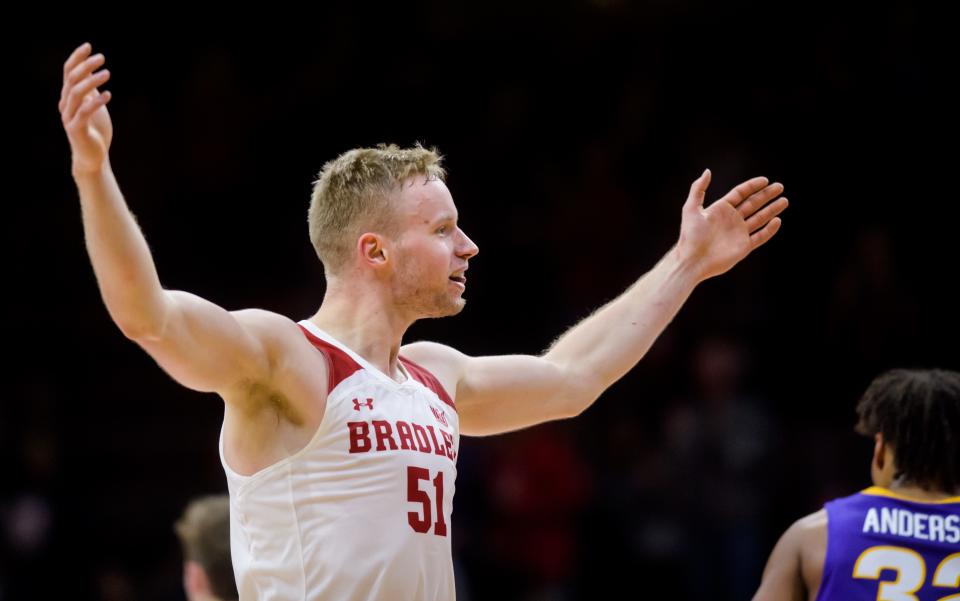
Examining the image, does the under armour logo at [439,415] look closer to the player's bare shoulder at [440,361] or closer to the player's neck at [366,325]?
the player's neck at [366,325]

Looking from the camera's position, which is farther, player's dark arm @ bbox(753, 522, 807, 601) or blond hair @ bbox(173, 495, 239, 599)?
blond hair @ bbox(173, 495, 239, 599)

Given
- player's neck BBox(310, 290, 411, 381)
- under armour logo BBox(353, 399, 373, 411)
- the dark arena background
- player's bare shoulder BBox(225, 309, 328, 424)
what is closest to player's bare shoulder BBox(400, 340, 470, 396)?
player's neck BBox(310, 290, 411, 381)

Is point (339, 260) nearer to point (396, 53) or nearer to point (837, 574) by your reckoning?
point (837, 574)

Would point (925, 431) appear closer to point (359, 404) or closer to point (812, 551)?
point (812, 551)

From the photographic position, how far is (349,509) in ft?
14.9

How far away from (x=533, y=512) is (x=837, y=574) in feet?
20.5

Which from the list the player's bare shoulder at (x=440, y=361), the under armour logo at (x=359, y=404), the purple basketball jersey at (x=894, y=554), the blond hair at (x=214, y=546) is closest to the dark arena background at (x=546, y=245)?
the purple basketball jersey at (x=894, y=554)

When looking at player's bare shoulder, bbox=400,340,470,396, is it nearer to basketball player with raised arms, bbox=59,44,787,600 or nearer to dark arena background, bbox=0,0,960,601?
basketball player with raised arms, bbox=59,44,787,600

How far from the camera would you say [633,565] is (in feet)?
36.9

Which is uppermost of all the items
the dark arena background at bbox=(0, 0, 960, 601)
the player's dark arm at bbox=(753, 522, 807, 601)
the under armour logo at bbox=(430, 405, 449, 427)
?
the dark arena background at bbox=(0, 0, 960, 601)

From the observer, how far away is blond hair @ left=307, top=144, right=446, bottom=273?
5.03m

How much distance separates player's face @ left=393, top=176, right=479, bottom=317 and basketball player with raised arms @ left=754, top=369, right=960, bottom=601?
174 centimetres

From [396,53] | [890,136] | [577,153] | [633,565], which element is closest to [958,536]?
[633,565]

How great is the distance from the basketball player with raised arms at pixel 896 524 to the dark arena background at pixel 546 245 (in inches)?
199
